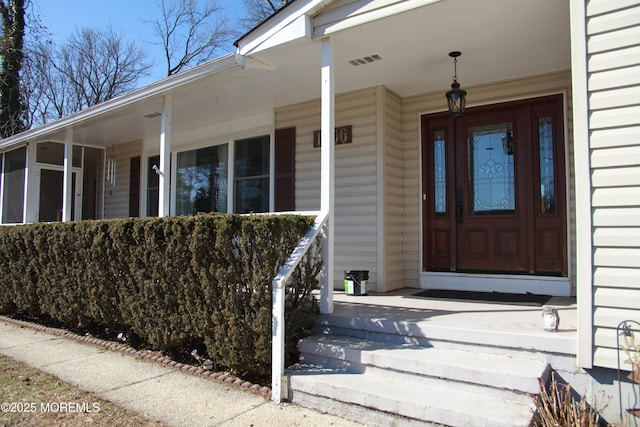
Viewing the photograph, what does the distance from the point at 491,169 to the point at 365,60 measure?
6.39 ft

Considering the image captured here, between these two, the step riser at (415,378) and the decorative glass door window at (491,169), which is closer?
the step riser at (415,378)

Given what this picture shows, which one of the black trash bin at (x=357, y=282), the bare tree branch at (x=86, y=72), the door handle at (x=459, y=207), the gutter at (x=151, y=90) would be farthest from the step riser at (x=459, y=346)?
the bare tree branch at (x=86, y=72)

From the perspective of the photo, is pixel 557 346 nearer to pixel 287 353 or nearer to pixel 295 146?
pixel 287 353

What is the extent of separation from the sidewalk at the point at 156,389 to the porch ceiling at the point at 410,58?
10.00 feet

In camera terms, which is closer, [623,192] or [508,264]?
[623,192]

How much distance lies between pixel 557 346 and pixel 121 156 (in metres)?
8.44

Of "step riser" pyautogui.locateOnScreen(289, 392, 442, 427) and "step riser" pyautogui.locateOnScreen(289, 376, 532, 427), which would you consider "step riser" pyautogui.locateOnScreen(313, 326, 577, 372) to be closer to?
"step riser" pyautogui.locateOnScreen(289, 376, 532, 427)

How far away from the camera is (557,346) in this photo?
9.43 ft

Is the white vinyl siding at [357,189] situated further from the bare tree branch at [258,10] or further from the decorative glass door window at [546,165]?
the bare tree branch at [258,10]

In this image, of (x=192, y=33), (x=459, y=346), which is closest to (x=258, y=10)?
(x=192, y=33)

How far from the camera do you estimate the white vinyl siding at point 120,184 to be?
8797 millimetres

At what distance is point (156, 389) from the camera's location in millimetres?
3467

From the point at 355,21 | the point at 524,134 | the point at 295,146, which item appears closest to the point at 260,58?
the point at 355,21

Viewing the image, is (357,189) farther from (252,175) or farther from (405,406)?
(405,406)
